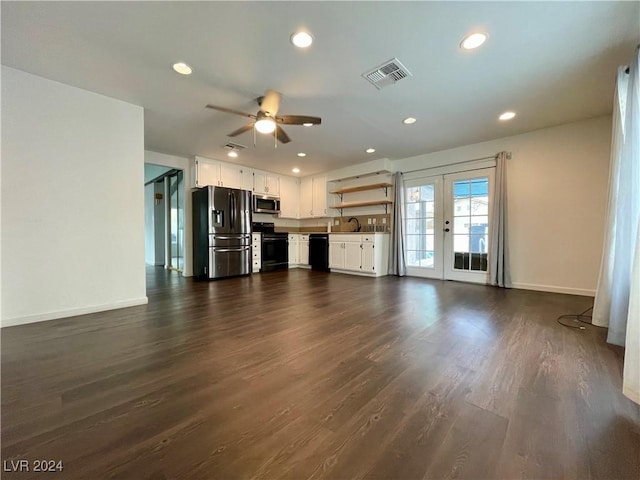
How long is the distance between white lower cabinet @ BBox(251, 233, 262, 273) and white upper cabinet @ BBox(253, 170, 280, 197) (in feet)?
3.74

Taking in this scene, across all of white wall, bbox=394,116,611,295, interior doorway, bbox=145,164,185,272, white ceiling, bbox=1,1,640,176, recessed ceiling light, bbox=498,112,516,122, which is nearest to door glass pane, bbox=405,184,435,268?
white wall, bbox=394,116,611,295

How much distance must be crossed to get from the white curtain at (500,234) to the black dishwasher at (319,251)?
11.1ft

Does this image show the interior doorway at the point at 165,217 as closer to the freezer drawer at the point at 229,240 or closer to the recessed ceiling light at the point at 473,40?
the freezer drawer at the point at 229,240

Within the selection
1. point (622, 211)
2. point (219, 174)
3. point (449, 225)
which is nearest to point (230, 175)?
point (219, 174)

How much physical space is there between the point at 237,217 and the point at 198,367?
4.08m

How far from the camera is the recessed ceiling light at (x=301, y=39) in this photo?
2.03 meters

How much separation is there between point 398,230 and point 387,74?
335 centimetres

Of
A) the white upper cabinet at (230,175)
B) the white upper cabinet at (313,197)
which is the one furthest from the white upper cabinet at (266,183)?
the white upper cabinet at (313,197)

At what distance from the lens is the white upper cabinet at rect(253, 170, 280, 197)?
6234mm

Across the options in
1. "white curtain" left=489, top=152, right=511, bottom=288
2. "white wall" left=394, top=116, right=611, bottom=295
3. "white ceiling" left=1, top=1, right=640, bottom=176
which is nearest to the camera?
"white ceiling" left=1, top=1, right=640, bottom=176

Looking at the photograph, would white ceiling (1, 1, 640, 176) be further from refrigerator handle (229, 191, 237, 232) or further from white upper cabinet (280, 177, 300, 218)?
white upper cabinet (280, 177, 300, 218)

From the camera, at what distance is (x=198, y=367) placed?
1.70 meters

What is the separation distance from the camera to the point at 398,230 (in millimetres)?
5383

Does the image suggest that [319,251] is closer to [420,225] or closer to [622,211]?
[420,225]
